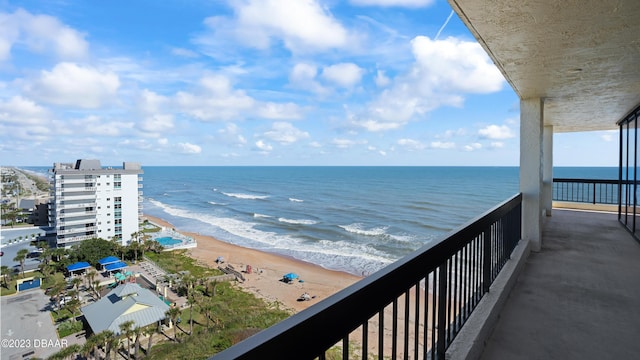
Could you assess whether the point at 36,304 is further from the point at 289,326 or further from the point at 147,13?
the point at 147,13

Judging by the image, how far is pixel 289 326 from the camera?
597 millimetres

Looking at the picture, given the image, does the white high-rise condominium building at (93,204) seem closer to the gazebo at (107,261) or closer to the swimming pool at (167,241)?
the swimming pool at (167,241)

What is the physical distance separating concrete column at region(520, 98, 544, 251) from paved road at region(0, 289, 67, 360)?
1244 centimetres

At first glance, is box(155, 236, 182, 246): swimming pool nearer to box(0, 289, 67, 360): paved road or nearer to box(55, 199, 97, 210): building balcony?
box(0, 289, 67, 360): paved road

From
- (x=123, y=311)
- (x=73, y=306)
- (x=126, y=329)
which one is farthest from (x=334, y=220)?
(x=126, y=329)

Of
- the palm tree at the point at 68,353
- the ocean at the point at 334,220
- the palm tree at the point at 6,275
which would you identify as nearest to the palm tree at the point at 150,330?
the palm tree at the point at 68,353

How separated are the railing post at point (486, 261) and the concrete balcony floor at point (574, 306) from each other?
0.80ft

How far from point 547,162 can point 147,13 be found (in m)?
27.5

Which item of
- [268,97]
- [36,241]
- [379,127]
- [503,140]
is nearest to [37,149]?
[36,241]

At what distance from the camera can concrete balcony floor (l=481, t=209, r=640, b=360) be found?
2046 millimetres

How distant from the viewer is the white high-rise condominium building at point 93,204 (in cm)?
2262

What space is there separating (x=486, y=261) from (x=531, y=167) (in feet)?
9.05

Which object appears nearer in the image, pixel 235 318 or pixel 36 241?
pixel 235 318

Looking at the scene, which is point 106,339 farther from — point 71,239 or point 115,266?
point 71,239
